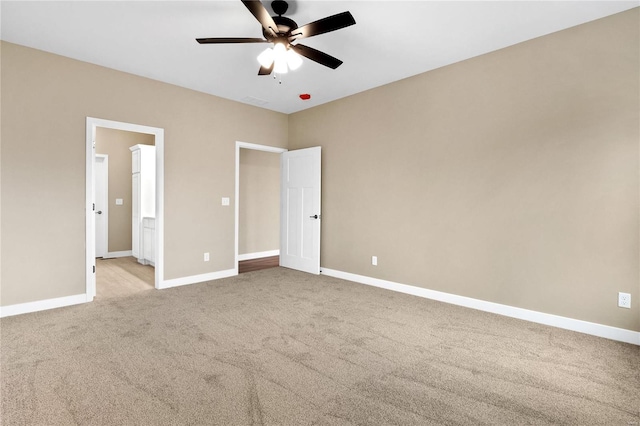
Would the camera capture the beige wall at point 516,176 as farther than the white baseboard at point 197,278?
No

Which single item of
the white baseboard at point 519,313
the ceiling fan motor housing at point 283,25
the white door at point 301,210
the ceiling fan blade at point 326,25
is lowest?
the white baseboard at point 519,313

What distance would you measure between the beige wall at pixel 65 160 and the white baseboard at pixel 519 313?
286cm

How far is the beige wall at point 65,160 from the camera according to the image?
3377mm

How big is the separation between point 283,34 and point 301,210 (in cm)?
327

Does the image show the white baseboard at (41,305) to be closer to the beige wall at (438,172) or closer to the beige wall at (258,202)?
the beige wall at (438,172)

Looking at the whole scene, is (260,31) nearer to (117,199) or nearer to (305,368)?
(305,368)

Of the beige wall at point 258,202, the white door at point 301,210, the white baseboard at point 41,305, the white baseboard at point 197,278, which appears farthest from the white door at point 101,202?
the white door at point 301,210

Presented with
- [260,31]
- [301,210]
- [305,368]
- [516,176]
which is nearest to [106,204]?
[301,210]

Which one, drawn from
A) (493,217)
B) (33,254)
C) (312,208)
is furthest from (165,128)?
(493,217)

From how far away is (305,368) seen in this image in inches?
91.3

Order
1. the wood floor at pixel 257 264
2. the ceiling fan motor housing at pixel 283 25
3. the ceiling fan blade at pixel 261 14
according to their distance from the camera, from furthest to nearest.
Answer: the wood floor at pixel 257 264, the ceiling fan motor housing at pixel 283 25, the ceiling fan blade at pixel 261 14

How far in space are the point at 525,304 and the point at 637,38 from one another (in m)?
2.54

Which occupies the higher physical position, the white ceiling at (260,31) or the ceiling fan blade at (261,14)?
the white ceiling at (260,31)

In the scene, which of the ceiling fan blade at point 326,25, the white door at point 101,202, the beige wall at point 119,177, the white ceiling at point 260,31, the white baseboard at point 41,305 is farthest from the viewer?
the beige wall at point 119,177
